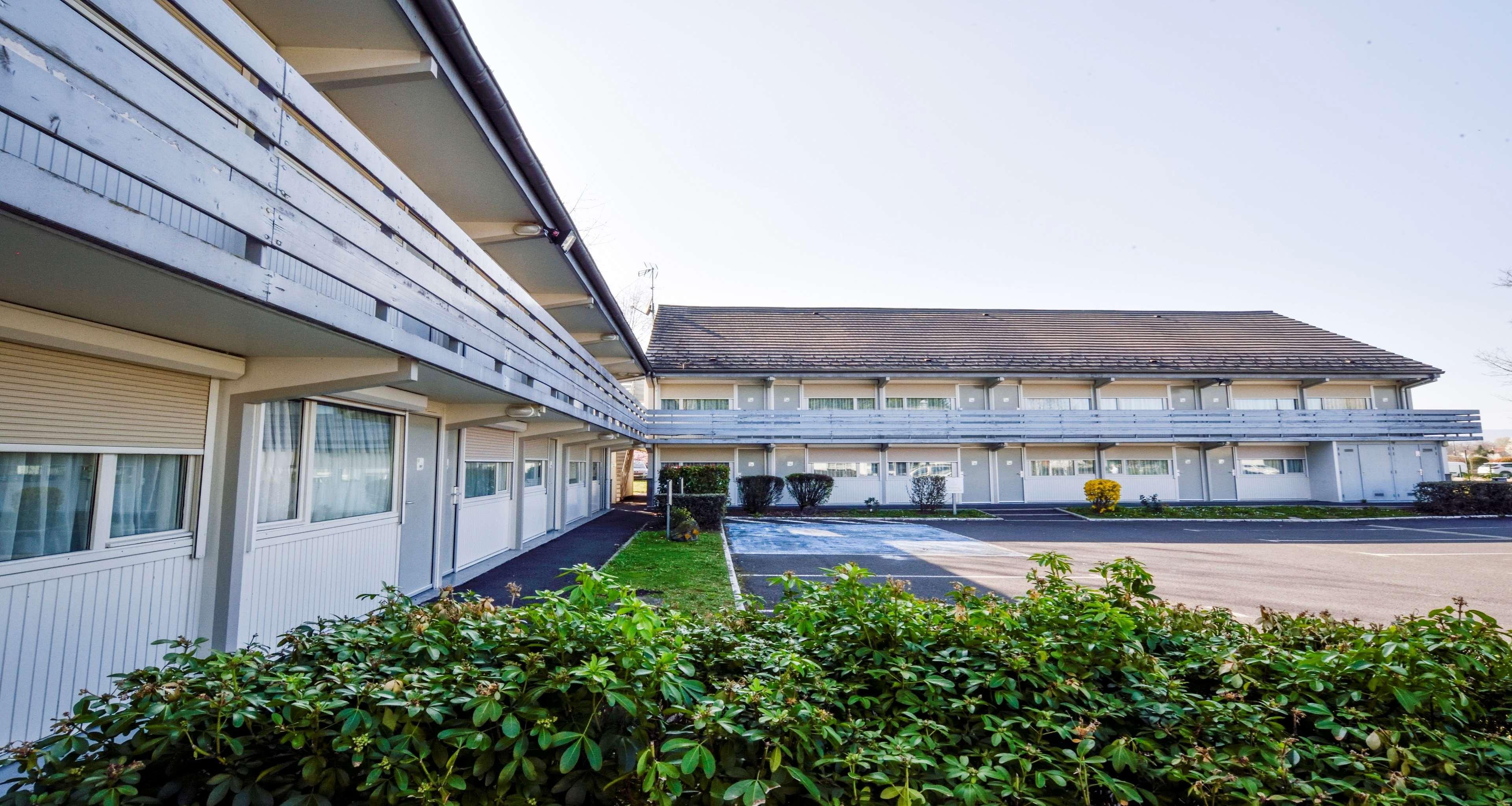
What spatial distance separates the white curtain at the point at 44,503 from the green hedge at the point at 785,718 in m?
2.42

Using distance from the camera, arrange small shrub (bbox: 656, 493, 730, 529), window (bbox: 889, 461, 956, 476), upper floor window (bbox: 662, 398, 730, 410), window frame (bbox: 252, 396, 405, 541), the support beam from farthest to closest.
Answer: upper floor window (bbox: 662, 398, 730, 410) → window (bbox: 889, 461, 956, 476) → small shrub (bbox: 656, 493, 730, 529) → window frame (bbox: 252, 396, 405, 541) → the support beam

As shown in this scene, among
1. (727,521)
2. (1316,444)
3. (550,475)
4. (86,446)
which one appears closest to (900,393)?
(727,521)

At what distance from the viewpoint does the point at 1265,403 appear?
26.8 m

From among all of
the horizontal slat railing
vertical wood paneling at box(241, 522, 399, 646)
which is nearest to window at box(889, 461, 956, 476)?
the horizontal slat railing

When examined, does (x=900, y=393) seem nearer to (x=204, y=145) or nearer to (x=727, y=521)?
(x=727, y=521)

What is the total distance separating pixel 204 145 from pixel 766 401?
22.9 meters

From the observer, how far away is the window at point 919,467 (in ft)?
82.2

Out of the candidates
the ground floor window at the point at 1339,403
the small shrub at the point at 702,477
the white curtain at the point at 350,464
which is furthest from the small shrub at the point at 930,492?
the white curtain at the point at 350,464

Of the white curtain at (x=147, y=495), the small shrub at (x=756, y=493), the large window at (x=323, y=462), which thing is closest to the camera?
the white curtain at (x=147, y=495)

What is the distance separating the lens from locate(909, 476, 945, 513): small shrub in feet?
76.1

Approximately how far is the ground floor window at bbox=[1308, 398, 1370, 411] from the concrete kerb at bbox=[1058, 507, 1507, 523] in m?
6.37

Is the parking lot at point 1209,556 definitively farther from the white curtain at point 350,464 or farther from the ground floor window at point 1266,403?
the ground floor window at point 1266,403

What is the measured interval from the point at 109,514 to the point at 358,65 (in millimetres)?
3627

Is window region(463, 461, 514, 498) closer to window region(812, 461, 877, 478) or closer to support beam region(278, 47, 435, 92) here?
support beam region(278, 47, 435, 92)
